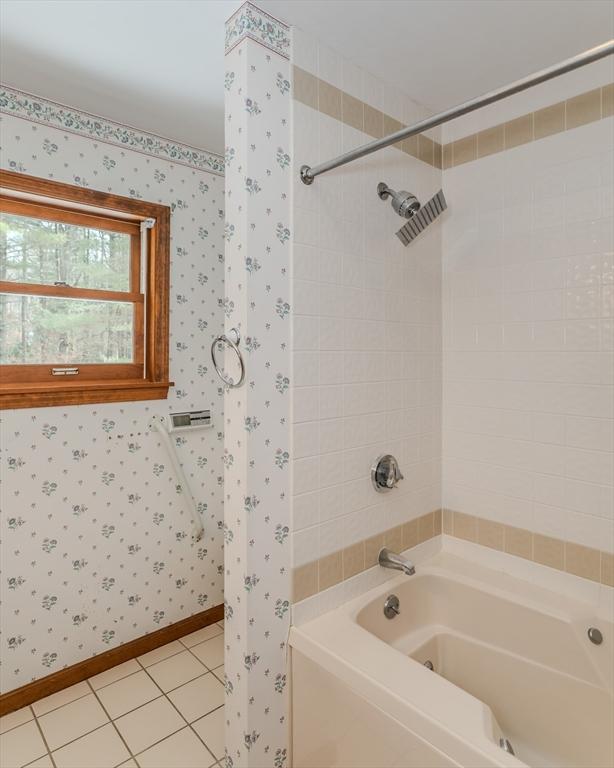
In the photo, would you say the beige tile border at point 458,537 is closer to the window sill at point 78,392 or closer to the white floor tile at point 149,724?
the white floor tile at point 149,724

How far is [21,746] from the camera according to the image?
1802 mm

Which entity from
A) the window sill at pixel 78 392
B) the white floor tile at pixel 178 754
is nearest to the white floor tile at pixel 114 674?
the white floor tile at pixel 178 754

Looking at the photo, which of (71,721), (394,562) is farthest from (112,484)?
(394,562)

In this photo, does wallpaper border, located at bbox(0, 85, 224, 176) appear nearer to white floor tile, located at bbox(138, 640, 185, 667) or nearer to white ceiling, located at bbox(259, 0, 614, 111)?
white ceiling, located at bbox(259, 0, 614, 111)

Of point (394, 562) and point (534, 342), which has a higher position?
point (534, 342)

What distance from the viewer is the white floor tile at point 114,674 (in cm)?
214

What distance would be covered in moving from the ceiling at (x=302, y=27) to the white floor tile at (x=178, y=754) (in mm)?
2507

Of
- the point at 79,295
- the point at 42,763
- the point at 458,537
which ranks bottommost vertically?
the point at 42,763

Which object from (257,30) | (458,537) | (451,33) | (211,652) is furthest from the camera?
(211,652)

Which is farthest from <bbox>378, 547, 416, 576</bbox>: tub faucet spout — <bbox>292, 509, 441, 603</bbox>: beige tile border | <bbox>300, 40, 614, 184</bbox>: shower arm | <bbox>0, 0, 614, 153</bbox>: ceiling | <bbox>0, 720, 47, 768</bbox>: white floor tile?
<bbox>0, 0, 614, 153</bbox>: ceiling

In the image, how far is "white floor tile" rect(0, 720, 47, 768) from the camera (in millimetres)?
1738

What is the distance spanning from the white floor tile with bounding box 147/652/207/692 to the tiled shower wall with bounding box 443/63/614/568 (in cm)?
141

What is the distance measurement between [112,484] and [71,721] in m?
0.95

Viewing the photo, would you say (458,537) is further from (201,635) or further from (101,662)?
(101,662)
